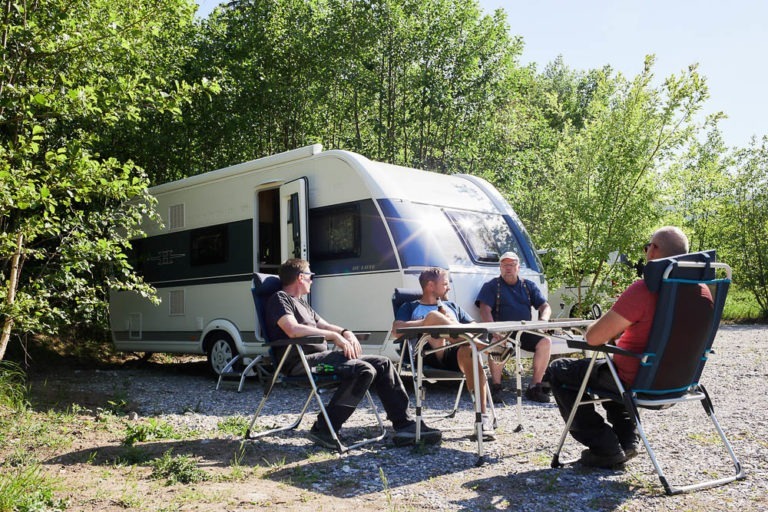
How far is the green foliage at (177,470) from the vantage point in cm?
403

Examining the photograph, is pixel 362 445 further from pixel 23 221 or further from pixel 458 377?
pixel 23 221

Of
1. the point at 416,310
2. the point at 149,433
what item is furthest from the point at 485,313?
the point at 149,433

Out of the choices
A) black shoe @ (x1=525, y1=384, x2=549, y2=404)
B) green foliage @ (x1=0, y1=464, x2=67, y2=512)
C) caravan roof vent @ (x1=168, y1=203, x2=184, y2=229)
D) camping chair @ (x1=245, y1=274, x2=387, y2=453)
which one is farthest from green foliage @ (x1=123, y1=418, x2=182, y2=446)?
caravan roof vent @ (x1=168, y1=203, x2=184, y2=229)

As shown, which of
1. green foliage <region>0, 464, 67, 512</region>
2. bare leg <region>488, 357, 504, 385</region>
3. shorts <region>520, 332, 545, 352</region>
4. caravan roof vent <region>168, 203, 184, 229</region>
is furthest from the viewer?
caravan roof vent <region>168, 203, 184, 229</region>

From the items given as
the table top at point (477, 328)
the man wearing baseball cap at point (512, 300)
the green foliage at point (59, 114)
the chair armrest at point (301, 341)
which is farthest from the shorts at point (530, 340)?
the green foliage at point (59, 114)

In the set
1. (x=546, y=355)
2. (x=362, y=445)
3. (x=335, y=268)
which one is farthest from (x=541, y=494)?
(x=335, y=268)

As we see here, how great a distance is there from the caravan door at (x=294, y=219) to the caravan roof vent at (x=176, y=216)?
2.07m

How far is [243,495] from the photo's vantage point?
3721 mm

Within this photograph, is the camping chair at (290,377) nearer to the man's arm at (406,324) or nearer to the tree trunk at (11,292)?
the man's arm at (406,324)

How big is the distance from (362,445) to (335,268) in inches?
115

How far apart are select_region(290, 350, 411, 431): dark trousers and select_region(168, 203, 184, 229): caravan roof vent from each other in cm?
504

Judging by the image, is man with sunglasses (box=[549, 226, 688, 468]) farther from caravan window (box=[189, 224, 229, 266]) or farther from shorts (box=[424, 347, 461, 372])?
caravan window (box=[189, 224, 229, 266])

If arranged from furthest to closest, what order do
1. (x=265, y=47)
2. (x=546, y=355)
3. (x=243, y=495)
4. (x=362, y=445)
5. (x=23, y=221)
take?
(x=265, y=47), (x=546, y=355), (x=23, y=221), (x=362, y=445), (x=243, y=495)

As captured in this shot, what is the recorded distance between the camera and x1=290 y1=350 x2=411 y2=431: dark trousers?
4.76 meters
